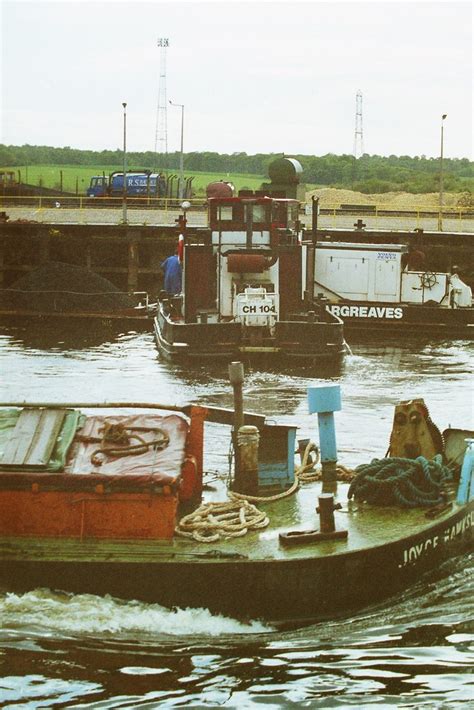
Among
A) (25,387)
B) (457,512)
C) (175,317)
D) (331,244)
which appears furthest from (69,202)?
(457,512)

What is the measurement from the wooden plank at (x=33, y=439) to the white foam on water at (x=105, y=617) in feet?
4.00

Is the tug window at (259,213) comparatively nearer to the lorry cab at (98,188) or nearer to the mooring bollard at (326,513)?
the mooring bollard at (326,513)

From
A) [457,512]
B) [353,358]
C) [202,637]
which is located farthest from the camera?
[353,358]

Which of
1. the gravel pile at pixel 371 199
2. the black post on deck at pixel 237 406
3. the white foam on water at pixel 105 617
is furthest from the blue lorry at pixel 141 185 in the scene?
the white foam on water at pixel 105 617

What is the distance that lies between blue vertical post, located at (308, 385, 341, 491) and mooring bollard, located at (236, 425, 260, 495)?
26.9 inches

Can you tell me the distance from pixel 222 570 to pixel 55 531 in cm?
170

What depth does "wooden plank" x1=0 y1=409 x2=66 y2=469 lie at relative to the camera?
1053 centimetres

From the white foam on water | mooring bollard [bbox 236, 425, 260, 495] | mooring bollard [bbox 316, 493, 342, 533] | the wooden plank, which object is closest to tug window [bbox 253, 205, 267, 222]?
mooring bollard [bbox 236, 425, 260, 495]

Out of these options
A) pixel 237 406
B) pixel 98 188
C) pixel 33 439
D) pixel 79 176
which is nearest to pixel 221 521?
→ pixel 237 406

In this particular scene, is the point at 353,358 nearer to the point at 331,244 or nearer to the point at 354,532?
the point at 331,244

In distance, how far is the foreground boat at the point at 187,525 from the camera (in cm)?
1003

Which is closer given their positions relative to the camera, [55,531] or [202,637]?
[202,637]

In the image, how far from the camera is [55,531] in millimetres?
10531

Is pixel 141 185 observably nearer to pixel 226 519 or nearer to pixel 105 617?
pixel 226 519
